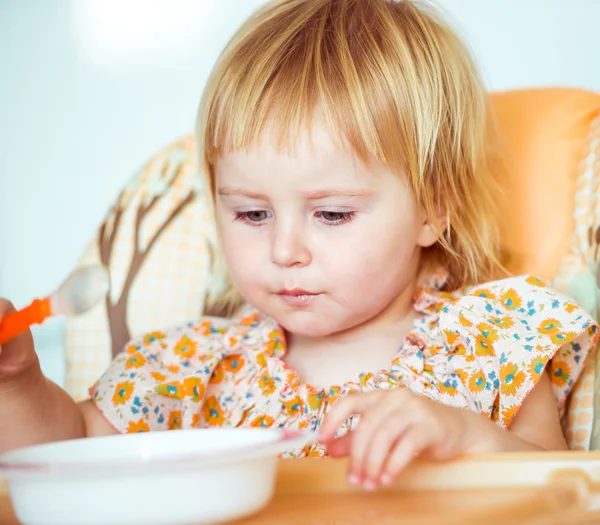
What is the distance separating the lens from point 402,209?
1018 mm

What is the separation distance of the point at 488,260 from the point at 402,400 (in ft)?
1.61

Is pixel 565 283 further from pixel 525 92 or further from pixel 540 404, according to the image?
pixel 525 92

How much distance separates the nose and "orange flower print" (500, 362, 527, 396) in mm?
249

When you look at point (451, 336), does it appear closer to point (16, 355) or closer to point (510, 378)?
point (510, 378)

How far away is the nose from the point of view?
95 centimetres

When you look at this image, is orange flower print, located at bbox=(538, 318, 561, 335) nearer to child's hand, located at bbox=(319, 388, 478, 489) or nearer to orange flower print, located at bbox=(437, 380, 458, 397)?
orange flower print, located at bbox=(437, 380, 458, 397)

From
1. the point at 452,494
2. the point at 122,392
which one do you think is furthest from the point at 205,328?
the point at 452,494

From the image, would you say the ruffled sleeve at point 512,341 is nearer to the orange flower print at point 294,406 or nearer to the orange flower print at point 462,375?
the orange flower print at point 462,375

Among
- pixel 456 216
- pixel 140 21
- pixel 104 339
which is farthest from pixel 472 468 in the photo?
pixel 140 21

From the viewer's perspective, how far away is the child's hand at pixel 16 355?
2.81 ft

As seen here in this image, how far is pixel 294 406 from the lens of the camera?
104 cm

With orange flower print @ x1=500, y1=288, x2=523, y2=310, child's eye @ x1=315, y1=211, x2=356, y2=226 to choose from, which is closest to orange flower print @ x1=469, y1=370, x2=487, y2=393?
orange flower print @ x1=500, y1=288, x2=523, y2=310

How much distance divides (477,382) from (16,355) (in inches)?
19.2

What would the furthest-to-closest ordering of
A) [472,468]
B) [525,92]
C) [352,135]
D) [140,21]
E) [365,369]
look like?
1. [140,21]
2. [525,92]
3. [365,369]
4. [352,135]
5. [472,468]
